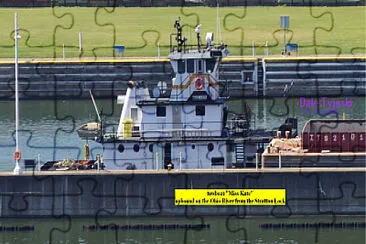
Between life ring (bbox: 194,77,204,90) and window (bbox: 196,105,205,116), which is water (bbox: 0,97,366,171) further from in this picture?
life ring (bbox: 194,77,204,90)

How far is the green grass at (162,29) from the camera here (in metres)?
97.1

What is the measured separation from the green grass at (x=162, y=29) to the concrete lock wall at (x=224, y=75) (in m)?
4.29

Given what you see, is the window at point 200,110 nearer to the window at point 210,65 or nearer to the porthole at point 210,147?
the porthole at point 210,147

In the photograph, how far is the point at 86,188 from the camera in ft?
184

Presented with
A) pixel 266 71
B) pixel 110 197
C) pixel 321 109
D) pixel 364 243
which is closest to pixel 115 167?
pixel 110 197

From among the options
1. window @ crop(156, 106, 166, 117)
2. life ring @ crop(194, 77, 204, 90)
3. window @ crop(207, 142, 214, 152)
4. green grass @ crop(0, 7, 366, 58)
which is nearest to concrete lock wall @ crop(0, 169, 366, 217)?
window @ crop(207, 142, 214, 152)

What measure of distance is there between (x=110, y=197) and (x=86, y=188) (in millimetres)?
931

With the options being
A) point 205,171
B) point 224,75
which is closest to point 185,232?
point 205,171

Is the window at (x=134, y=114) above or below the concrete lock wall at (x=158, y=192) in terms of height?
above

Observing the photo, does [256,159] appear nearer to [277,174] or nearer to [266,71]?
[277,174]
